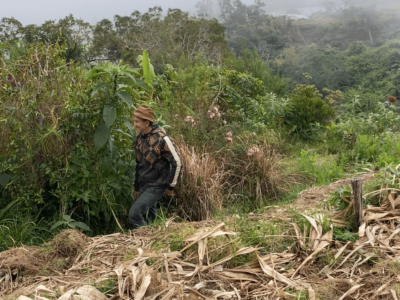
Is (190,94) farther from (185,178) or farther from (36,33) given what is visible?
(36,33)

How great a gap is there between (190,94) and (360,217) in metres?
5.20

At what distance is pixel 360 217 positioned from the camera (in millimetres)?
3996

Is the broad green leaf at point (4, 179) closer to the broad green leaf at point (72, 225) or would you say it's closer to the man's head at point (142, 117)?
the broad green leaf at point (72, 225)

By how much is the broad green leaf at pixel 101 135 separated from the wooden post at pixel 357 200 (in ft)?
8.95

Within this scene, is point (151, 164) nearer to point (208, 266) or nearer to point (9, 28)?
point (208, 266)

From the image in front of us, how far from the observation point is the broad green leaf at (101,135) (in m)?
4.98

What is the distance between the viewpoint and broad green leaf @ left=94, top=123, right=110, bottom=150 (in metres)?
4.98

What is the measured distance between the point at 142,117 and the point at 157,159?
0.56m

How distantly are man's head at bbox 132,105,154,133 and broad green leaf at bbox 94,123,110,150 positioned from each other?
35cm

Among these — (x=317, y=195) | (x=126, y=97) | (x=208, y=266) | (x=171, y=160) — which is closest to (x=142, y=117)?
(x=126, y=97)

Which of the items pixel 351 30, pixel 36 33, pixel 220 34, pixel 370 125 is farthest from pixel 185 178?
pixel 351 30

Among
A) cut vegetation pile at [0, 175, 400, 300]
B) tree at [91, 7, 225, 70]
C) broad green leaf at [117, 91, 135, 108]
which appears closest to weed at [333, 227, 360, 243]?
cut vegetation pile at [0, 175, 400, 300]

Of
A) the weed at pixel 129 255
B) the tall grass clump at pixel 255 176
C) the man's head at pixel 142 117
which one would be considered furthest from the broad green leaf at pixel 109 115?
the tall grass clump at pixel 255 176

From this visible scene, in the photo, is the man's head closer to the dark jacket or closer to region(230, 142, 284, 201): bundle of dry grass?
the dark jacket
